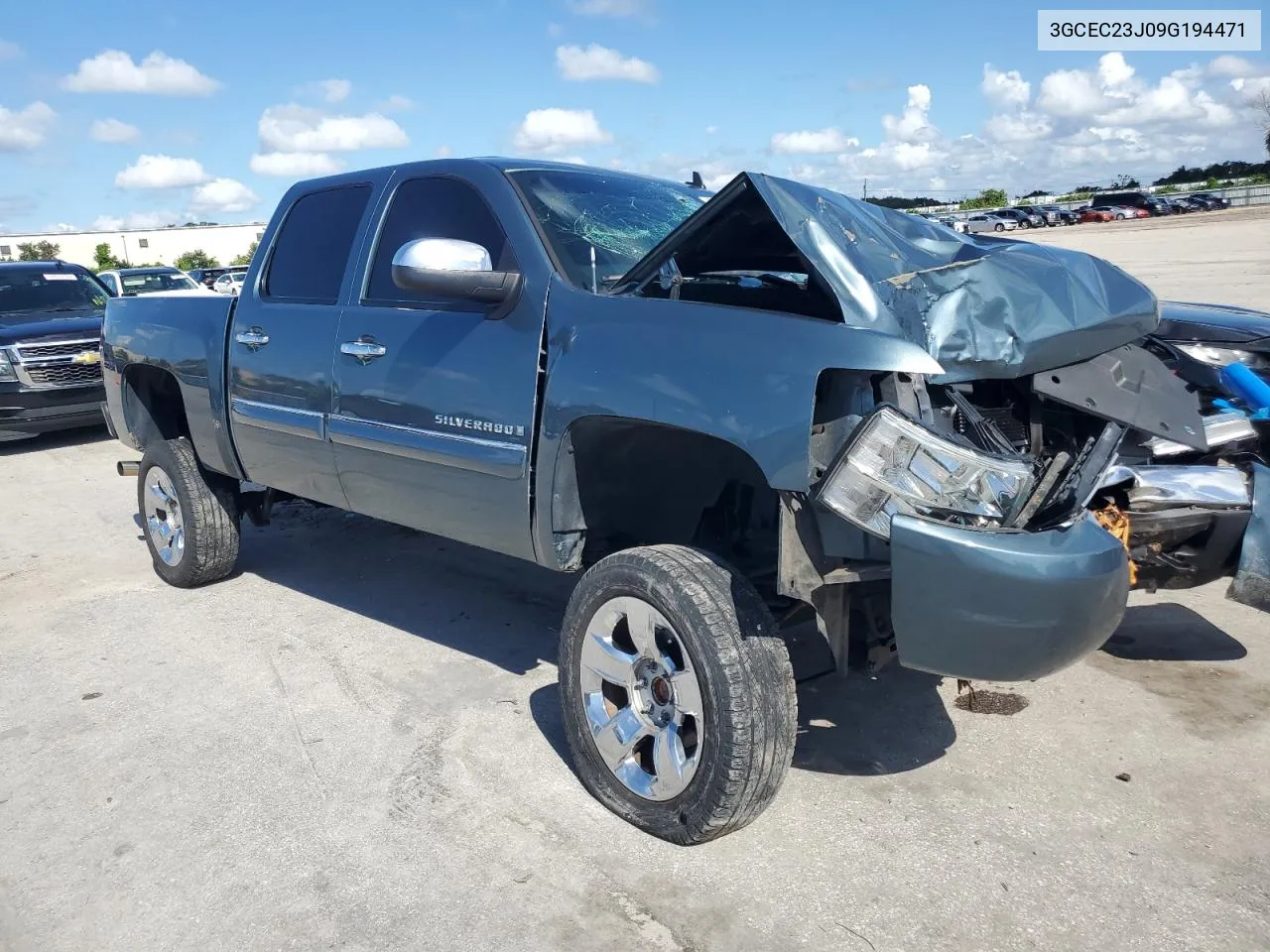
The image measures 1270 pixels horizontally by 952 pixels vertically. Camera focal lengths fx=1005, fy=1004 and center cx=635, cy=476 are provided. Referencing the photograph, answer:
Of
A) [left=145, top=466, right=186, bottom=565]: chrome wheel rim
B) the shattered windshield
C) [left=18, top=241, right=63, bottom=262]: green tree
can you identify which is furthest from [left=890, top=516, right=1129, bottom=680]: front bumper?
[left=18, top=241, right=63, bottom=262]: green tree

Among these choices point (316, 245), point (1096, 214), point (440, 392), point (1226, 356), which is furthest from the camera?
point (1096, 214)

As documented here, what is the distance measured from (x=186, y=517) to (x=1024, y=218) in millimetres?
60264

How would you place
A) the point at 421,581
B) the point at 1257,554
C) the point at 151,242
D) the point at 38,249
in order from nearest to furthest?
the point at 1257,554 < the point at 421,581 < the point at 38,249 < the point at 151,242

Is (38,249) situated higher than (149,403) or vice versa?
(38,249)

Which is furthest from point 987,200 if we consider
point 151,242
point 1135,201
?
point 151,242

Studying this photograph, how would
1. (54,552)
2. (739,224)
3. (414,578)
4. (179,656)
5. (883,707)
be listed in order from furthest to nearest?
(54,552) → (414,578) → (179,656) → (883,707) → (739,224)

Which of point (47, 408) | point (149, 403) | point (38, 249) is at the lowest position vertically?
point (47, 408)

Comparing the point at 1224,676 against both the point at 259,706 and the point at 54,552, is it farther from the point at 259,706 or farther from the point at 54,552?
the point at 54,552

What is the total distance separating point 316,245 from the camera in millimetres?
4520

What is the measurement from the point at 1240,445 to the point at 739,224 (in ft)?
6.16

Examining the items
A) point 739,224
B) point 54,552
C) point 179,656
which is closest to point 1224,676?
point 739,224

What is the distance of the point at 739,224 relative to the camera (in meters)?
3.26

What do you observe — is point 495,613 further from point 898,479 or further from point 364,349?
point 898,479

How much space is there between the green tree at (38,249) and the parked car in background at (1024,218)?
63680 millimetres
